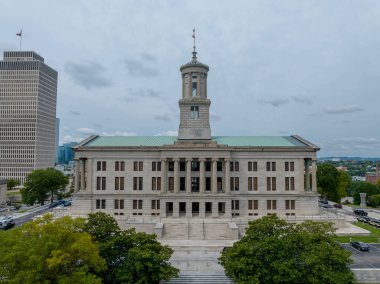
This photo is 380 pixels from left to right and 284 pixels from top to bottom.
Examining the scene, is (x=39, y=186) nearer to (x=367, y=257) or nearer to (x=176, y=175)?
(x=176, y=175)

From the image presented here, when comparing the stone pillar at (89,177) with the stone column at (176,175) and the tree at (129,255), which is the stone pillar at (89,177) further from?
the tree at (129,255)

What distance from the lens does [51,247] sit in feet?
95.5

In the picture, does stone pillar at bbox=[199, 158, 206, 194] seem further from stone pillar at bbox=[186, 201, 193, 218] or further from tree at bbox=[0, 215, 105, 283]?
tree at bbox=[0, 215, 105, 283]

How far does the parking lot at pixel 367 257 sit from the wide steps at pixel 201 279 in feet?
57.1

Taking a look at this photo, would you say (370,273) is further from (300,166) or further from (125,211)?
(125,211)

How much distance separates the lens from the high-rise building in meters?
169

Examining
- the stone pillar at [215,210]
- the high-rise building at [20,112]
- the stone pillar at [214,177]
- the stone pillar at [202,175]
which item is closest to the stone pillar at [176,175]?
the stone pillar at [202,175]

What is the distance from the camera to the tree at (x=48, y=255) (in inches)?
1080

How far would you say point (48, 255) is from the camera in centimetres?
2895

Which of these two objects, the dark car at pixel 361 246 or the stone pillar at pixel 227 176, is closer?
the dark car at pixel 361 246

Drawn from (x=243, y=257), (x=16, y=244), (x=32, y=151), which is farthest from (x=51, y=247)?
(x=32, y=151)

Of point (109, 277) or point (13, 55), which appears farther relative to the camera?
point (13, 55)

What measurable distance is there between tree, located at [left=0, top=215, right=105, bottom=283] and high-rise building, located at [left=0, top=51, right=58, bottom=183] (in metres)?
155

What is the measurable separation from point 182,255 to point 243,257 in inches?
671
